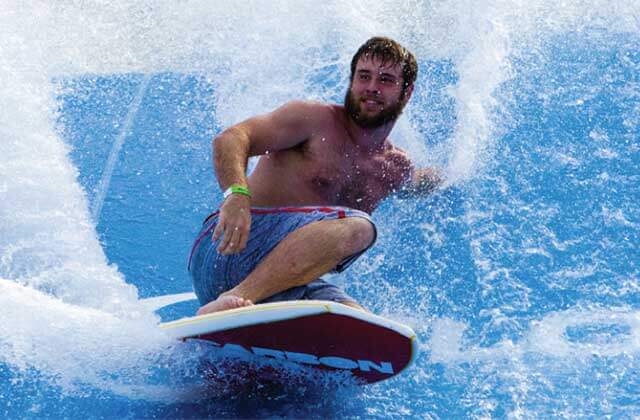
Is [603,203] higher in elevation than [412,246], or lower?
higher

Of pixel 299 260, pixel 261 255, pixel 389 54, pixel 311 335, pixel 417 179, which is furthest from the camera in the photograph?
pixel 417 179

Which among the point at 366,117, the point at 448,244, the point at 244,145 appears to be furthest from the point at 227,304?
the point at 448,244

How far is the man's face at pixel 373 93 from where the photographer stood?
256cm

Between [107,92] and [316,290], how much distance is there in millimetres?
2379

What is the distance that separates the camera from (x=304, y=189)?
2.49 meters

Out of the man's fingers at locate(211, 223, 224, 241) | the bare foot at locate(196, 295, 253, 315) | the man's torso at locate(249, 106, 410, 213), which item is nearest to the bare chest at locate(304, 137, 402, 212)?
the man's torso at locate(249, 106, 410, 213)

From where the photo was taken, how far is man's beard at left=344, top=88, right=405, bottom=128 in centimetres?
257

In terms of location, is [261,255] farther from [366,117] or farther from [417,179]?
[417,179]

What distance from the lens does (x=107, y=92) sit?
13.9 ft

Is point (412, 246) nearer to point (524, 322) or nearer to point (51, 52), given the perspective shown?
point (524, 322)

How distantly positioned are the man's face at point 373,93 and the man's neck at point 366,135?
0.02 metres

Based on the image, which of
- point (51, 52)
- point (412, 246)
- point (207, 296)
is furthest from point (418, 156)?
point (51, 52)

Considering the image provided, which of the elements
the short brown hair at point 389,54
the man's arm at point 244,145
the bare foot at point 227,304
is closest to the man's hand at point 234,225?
the man's arm at point 244,145

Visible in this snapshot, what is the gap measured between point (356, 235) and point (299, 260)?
0.16 meters
